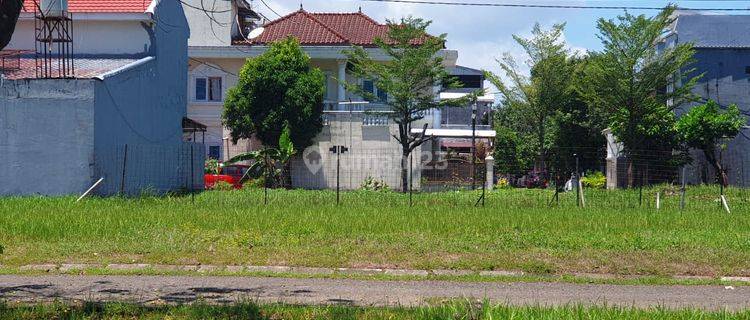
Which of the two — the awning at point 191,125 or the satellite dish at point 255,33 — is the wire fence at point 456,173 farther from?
the satellite dish at point 255,33

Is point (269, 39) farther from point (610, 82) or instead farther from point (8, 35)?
point (8, 35)

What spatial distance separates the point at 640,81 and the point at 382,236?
871 inches

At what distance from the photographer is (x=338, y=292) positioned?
10250mm

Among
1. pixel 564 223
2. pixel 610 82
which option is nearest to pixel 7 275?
pixel 564 223

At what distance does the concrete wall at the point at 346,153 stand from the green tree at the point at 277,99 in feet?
2.68

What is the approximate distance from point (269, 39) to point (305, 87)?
22.9ft

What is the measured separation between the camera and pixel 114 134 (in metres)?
25.4

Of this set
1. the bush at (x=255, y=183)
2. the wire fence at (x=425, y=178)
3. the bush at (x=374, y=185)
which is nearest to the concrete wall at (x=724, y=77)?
the wire fence at (x=425, y=178)

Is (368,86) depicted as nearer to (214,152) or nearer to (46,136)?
(214,152)

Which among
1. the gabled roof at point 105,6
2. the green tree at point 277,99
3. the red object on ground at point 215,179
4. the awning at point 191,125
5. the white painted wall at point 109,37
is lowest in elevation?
the red object on ground at point 215,179

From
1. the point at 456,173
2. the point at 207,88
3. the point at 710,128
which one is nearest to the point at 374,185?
the point at 456,173

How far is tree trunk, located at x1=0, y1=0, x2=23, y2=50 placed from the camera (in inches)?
269

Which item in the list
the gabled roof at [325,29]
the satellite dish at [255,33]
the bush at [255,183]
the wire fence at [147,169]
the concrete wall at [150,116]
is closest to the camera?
the wire fence at [147,169]

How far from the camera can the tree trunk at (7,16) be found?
683 centimetres
